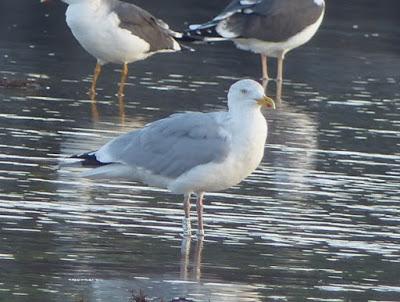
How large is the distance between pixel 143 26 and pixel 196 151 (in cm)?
809

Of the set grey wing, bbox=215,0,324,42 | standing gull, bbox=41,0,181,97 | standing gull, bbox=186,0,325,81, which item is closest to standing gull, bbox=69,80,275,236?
standing gull, bbox=41,0,181,97

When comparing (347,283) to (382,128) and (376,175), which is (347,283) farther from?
(382,128)

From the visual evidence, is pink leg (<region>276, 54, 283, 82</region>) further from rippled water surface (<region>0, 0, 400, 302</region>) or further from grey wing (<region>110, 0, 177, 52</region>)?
grey wing (<region>110, 0, 177, 52</region>)

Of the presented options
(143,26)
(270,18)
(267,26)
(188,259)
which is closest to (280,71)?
(267,26)

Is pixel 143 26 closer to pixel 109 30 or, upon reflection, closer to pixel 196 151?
pixel 109 30

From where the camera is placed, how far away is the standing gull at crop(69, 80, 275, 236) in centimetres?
1016

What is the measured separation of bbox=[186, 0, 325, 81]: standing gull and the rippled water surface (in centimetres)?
40

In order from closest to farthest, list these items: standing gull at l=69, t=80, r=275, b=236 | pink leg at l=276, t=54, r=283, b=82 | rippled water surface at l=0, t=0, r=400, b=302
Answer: rippled water surface at l=0, t=0, r=400, b=302
standing gull at l=69, t=80, r=275, b=236
pink leg at l=276, t=54, r=283, b=82

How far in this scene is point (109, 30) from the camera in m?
17.6

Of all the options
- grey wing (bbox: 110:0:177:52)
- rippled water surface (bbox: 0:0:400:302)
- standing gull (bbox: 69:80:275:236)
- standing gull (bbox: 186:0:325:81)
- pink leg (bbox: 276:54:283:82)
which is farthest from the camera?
standing gull (bbox: 186:0:325:81)

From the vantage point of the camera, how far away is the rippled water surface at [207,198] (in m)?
8.77

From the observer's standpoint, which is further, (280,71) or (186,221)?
(280,71)

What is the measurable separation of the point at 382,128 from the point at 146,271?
717 centimetres

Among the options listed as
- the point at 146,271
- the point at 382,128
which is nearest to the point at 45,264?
the point at 146,271
